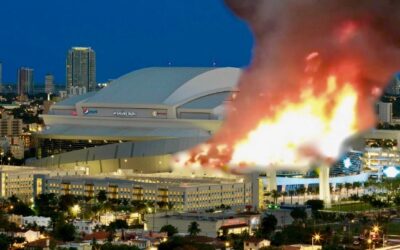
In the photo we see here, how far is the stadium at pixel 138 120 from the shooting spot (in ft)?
108

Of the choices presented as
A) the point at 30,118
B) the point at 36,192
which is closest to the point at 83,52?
the point at 30,118

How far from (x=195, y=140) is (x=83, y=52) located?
179 feet

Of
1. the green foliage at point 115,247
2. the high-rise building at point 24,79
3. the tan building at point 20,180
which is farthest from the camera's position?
the high-rise building at point 24,79

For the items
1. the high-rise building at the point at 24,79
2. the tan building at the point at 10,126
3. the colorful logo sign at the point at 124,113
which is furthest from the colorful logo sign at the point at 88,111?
the high-rise building at the point at 24,79

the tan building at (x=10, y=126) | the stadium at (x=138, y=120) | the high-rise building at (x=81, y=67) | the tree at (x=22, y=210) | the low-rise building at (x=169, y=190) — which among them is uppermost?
the high-rise building at (x=81, y=67)

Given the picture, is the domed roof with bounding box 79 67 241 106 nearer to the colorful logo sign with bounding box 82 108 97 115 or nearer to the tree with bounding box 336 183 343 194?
the colorful logo sign with bounding box 82 108 97 115

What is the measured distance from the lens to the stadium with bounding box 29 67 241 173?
1297 inches

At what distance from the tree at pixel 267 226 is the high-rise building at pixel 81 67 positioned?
62.5 m

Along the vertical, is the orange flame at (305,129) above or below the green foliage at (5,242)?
above

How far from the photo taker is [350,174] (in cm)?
3525

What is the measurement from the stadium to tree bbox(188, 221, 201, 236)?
450 inches

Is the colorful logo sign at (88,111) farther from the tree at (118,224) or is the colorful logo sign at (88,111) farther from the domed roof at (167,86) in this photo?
the tree at (118,224)

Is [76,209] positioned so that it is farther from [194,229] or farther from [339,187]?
[339,187]

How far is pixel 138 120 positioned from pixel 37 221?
13.9 m
